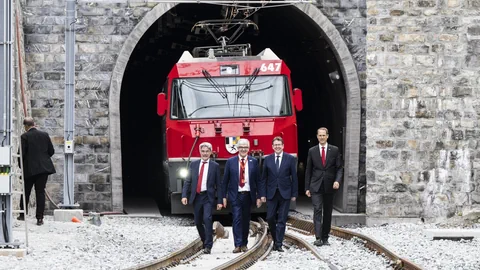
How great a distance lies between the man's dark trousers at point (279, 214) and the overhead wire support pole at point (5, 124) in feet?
10.8

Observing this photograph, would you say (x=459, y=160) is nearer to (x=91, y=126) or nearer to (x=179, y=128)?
(x=179, y=128)

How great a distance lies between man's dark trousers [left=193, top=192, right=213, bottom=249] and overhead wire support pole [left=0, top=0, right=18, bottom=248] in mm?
2323

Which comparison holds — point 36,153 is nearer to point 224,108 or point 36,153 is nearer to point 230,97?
point 224,108

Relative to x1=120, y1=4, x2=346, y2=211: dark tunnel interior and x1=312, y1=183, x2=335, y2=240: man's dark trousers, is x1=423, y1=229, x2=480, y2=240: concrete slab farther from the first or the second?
x1=120, y1=4, x2=346, y2=211: dark tunnel interior

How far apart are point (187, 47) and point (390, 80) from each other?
32.4 ft

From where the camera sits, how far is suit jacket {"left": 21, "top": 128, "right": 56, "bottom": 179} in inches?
588

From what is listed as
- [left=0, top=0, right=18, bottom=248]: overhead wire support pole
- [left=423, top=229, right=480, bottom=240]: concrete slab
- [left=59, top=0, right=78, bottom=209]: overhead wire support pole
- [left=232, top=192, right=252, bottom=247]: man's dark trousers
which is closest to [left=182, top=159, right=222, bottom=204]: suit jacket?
[left=232, top=192, right=252, bottom=247]: man's dark trousers

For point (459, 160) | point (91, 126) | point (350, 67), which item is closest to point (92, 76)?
point (91, 126)

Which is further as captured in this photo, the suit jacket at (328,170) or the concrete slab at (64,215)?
the concrete slab at (64,215)

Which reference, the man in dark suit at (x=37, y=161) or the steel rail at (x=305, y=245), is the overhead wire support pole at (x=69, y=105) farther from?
the steel rail at (x=305, y=245)

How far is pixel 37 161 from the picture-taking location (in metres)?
15.0

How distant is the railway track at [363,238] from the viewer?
1098 cm

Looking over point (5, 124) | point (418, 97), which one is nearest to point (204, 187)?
point (5, 124)

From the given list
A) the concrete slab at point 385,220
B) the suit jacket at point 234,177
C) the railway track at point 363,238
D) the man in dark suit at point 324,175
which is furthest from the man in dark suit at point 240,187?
the concrete slab at point 385,220
